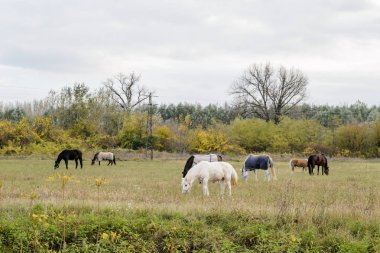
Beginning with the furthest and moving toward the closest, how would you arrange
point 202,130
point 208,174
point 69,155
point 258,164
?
point 202,130 < point 69,155 < point 258,164 < point 208,174

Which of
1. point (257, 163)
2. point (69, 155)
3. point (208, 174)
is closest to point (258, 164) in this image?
point (257, 163)

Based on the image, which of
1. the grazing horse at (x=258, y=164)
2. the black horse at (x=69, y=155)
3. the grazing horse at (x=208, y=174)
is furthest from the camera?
the black horse at (x=69, y=155)

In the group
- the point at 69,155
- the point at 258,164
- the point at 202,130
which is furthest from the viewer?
the point at 202,130

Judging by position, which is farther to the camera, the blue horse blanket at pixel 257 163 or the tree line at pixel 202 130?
the tree line at pixel 202 130

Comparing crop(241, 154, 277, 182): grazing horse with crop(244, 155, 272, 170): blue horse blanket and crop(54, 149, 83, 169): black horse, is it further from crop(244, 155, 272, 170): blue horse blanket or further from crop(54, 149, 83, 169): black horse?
crop(54, 149, 83, 169): black horse

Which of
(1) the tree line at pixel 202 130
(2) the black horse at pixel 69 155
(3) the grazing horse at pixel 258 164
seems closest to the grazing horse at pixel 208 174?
(3) the grazing horse at pixel 258 164

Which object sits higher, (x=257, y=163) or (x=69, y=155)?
(x=69, y=155)

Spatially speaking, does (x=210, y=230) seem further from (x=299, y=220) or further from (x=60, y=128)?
(x=60, y=128)

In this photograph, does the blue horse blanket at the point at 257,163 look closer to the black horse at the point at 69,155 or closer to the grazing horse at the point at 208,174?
the grazing horse at the point at 208,174

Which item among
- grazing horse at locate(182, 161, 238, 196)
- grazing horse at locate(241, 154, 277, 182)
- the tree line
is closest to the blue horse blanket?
grazing horse at locate(241, 154, 277, 182)

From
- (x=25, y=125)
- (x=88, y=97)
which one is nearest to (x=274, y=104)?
(x=88, y=97)

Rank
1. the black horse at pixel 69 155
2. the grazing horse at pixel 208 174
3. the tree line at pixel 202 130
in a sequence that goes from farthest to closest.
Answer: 1. the tree line at pixel 202 130
2. the black horse at pixel 69 155
3. the grazing horse at pixel 208 174

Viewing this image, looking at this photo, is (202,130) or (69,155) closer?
(69,155)

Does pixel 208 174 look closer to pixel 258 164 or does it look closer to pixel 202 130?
pixel 258 164
